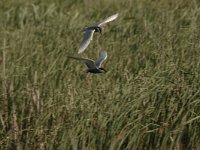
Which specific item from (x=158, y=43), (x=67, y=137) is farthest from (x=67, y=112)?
(x=158, y=43)

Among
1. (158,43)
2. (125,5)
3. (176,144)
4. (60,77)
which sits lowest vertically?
(176,144)

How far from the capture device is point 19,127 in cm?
297

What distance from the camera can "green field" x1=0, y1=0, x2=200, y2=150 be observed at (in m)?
2.70

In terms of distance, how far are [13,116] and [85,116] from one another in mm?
382

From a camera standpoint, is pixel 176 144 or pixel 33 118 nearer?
pixel 176 144

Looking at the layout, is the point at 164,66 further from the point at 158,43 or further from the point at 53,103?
the point at 53,103

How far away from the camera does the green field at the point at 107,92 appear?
2.70 meters

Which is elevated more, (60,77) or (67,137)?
(60,77)

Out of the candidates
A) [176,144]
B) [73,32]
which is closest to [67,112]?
[176,144]

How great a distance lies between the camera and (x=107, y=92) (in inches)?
119

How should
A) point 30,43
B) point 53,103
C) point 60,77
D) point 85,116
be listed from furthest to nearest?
point 30,43, point 60,77, point 53,103, point 85,116

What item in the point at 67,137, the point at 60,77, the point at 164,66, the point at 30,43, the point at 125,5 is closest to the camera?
the point at 67,137

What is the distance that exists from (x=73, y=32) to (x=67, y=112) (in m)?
1.94

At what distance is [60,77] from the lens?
11.9 feet
